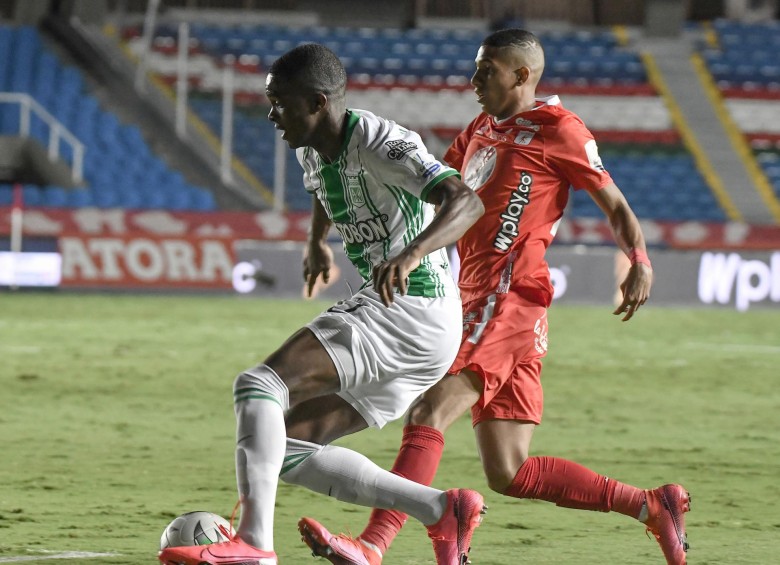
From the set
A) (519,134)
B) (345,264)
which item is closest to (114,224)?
(345,264)

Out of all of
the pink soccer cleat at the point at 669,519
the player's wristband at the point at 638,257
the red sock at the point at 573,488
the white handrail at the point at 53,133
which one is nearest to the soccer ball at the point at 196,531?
the red sock at the point at 573,488

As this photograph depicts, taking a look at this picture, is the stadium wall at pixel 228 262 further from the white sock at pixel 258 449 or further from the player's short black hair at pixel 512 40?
the white sock at pixel 258 449

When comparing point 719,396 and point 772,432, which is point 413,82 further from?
point 772,432

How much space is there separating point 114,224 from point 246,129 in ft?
21.9

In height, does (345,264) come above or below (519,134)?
below

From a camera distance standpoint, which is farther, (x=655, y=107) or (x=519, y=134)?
(x=655, y=107)

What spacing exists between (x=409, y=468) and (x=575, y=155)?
1.42 metres

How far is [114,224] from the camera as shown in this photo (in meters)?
21.4

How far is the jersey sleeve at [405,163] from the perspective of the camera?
4543mm

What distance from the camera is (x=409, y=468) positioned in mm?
5020

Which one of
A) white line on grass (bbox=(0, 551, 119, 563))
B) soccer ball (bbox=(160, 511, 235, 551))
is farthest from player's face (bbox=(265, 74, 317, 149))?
white line on grass (bbox=(0, 551, 119, 563))

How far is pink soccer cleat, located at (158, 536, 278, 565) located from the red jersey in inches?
62.9

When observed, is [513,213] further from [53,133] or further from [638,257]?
[53,133]

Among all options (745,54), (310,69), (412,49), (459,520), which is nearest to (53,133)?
(412,49)
